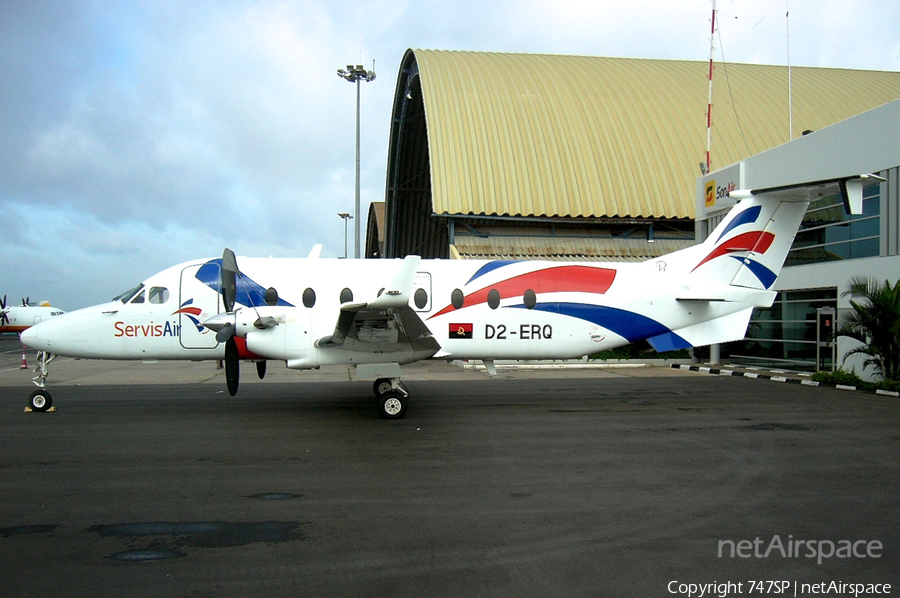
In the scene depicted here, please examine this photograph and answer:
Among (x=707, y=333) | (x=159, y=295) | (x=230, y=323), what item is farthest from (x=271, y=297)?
(x=707, y=333)

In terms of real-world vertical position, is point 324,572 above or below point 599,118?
below

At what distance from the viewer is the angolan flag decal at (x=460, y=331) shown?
41.9 ft

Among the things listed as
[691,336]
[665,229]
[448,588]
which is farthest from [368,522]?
[665,229]

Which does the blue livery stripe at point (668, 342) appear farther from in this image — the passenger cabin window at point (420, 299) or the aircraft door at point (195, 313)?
the aircraft door at point (195, 313)

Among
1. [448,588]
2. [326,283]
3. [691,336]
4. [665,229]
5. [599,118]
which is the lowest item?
[448,588]

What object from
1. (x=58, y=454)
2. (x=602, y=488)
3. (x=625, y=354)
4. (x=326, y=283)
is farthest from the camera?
(x=625, y=354)

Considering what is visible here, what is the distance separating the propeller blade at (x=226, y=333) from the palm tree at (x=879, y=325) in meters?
13.7

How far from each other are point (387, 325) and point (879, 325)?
1200cm

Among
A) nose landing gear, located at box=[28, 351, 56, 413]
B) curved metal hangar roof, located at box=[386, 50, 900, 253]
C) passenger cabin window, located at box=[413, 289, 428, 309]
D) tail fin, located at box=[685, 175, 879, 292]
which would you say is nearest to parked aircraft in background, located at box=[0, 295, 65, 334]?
curved metal hangar roof, located at box=[386, 50, 900, 253]

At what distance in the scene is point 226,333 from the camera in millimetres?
11008

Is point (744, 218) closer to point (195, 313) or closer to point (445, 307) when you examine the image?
point (445, 307)

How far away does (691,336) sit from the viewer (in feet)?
43.9

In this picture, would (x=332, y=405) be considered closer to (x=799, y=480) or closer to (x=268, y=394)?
(x=268, y=394)

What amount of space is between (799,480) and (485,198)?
22427 millimetres
